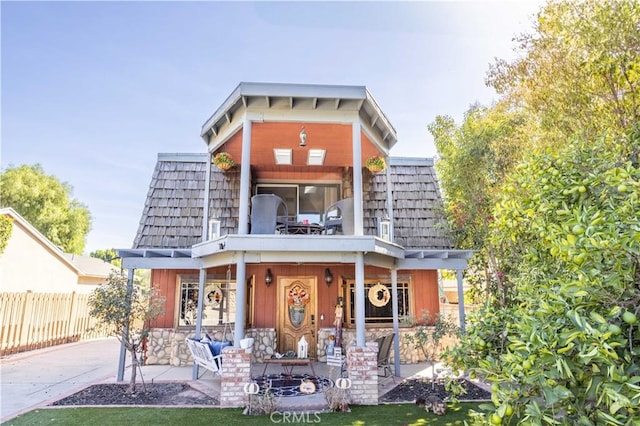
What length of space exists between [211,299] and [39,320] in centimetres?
778

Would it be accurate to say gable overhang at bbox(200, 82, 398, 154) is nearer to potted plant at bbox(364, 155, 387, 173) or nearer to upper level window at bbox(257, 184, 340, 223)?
potted plant at bbox(364, 155, 387, 173)

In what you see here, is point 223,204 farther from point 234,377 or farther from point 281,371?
point 234,377

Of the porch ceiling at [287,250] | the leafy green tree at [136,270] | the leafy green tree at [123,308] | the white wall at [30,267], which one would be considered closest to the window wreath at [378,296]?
the porch ceiling at [287,250]

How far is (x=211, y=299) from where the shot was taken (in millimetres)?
10742

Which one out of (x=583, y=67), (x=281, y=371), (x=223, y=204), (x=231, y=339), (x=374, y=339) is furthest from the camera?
(x=223, y=204)

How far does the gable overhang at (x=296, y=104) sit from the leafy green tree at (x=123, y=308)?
13.1ft

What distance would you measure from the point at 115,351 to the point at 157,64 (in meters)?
11.2

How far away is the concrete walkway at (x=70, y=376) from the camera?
653 cm

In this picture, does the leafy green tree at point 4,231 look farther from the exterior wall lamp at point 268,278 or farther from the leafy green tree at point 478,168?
the leafy green tree at point 478,168

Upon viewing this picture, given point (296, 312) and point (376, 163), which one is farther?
point (296, 312)

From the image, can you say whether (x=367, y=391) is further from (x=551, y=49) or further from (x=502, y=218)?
(x=551, y=49)

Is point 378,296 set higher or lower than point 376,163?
lower

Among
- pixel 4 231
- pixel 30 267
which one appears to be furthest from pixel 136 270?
pixel 4 231

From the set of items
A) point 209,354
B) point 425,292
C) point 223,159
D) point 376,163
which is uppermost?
point 223,159
